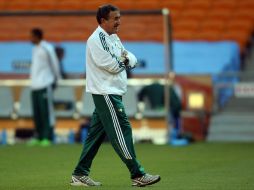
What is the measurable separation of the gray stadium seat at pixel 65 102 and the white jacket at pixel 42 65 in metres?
1.71

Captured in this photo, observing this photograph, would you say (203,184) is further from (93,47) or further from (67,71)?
(67,71)

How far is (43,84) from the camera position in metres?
17.5

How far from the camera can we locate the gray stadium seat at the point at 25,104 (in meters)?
19.3

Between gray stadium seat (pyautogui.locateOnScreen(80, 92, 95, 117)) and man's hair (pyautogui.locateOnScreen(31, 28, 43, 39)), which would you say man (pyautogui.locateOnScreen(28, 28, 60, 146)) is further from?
gray stadium seat (pyautogui.locateOnScreen(80, 92, 95, 117))

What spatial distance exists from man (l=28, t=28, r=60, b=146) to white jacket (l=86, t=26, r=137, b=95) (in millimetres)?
7617

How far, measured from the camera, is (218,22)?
73.2 ft

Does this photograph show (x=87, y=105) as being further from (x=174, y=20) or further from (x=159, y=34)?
(x=174, y=20)

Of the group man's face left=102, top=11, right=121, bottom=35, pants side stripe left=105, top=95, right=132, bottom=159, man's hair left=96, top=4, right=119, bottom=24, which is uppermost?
man's hair left=96, top=4, right=119, bottom=24

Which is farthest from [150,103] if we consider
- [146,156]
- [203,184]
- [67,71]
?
[203,184]

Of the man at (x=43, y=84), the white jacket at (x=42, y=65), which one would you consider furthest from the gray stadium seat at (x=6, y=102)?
the white jacket at (x=42, y=65)

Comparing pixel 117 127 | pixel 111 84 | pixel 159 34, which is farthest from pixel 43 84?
pixel 117 127

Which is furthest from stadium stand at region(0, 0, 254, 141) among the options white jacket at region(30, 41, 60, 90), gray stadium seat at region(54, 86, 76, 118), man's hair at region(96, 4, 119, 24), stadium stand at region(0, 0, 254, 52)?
man's hair at region(96, 4, 119, 24)

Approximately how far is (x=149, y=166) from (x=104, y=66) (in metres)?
3.50

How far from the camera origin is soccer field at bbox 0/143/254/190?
32.7 ft
